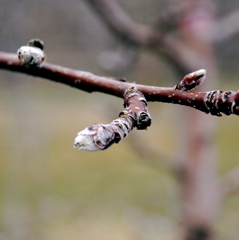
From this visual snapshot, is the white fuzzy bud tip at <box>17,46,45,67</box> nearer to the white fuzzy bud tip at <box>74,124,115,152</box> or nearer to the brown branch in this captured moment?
the brown branch

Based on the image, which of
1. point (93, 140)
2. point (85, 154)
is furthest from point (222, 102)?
point (85, 154)

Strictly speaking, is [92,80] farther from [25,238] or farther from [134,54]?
[25,238]

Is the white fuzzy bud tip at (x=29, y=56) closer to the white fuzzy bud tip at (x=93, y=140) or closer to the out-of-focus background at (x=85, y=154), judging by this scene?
the white fuzzy bud tip at (x=93, y=140)

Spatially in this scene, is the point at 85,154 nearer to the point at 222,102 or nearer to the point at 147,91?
the point at 147,91

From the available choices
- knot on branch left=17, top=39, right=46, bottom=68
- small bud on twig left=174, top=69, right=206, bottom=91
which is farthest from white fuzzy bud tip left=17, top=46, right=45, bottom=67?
small bud on twig left=174, top=69, right=206, bottom=91

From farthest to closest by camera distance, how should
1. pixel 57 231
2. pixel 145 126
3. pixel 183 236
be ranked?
pixel 57 231 < pixel 183 236 < pixel 145 126

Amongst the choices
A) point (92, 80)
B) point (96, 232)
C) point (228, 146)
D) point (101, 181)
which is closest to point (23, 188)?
point (96, 232)
